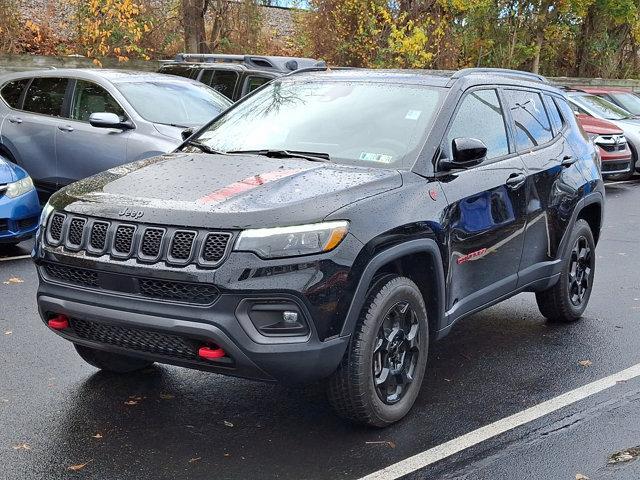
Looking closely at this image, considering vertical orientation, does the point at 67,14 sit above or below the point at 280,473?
above

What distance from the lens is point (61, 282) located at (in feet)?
15.0

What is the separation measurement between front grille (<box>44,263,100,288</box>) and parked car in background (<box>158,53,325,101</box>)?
891 cm

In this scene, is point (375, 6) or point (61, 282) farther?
point (375, 6)

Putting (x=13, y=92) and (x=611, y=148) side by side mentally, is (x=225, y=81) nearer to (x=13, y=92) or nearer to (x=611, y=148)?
(x=13, y=92)

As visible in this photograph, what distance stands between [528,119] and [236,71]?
8024 mm

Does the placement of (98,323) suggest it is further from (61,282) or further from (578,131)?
(578,131)

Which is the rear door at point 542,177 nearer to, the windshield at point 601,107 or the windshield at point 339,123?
the windshield at point 339,123

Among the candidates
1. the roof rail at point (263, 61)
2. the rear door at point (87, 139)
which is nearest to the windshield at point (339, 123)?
the rear door at point (87, 139)

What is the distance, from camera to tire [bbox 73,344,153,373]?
210 inches

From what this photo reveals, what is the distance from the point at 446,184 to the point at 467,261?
1.53ft

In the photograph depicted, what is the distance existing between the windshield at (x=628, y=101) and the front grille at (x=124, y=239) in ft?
55.1

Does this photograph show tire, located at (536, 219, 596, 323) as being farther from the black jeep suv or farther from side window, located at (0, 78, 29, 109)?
side window, located at (0, 78, 29, 109)

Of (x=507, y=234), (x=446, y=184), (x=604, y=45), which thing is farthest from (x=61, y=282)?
(x=604, y=45)

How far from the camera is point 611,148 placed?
1630 cm
